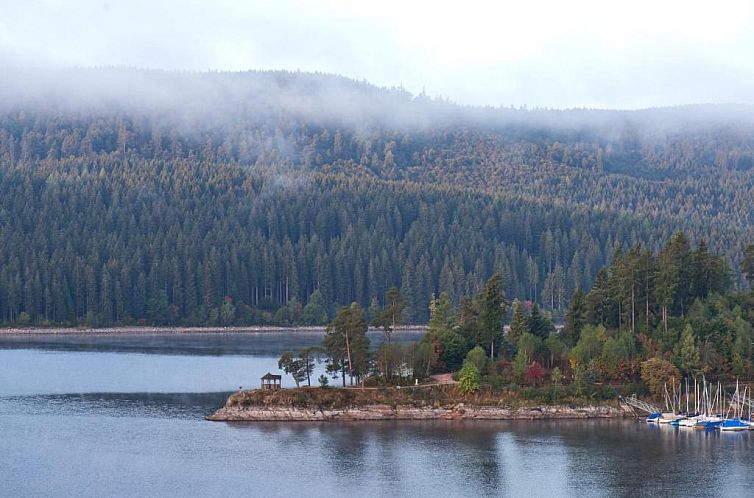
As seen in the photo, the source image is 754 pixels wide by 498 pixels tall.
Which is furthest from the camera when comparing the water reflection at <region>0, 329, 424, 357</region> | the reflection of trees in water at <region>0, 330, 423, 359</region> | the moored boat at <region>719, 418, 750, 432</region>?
the water reflection at <region>0, 329, 424, 357</region>

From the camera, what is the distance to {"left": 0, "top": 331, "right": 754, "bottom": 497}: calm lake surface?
227 ft

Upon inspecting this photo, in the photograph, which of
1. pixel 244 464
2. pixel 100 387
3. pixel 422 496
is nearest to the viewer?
pixel 422 496

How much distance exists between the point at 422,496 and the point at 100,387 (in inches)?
1882

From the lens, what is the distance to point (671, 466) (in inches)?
2923

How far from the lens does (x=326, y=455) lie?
76.7m

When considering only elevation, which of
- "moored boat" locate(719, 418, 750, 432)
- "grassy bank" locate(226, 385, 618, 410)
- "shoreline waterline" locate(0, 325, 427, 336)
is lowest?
"moored boat" locate(719, 418, 750, 432)

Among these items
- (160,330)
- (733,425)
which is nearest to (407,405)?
(733,425)

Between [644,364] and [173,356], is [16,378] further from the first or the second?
[644,364]

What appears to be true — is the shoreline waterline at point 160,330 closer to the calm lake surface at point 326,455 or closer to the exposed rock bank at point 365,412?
the calm lake surface at point 326,455

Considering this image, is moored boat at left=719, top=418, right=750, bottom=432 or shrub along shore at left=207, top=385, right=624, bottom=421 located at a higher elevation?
shrub along shore at left=207, top=385, right=624, bottom=421

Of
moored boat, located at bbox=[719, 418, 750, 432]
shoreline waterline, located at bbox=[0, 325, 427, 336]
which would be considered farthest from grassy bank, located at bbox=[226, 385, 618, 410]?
shoreline waterline, located at bbox=[0, 325, 427, 336]

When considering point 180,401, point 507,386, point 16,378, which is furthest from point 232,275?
point 507,386

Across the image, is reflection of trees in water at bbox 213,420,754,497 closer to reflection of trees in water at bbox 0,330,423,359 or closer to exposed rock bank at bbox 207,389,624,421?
exposed rock bank at bbox 207,389,624,421

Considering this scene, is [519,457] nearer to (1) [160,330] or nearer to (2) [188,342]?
(2) [188,342]
